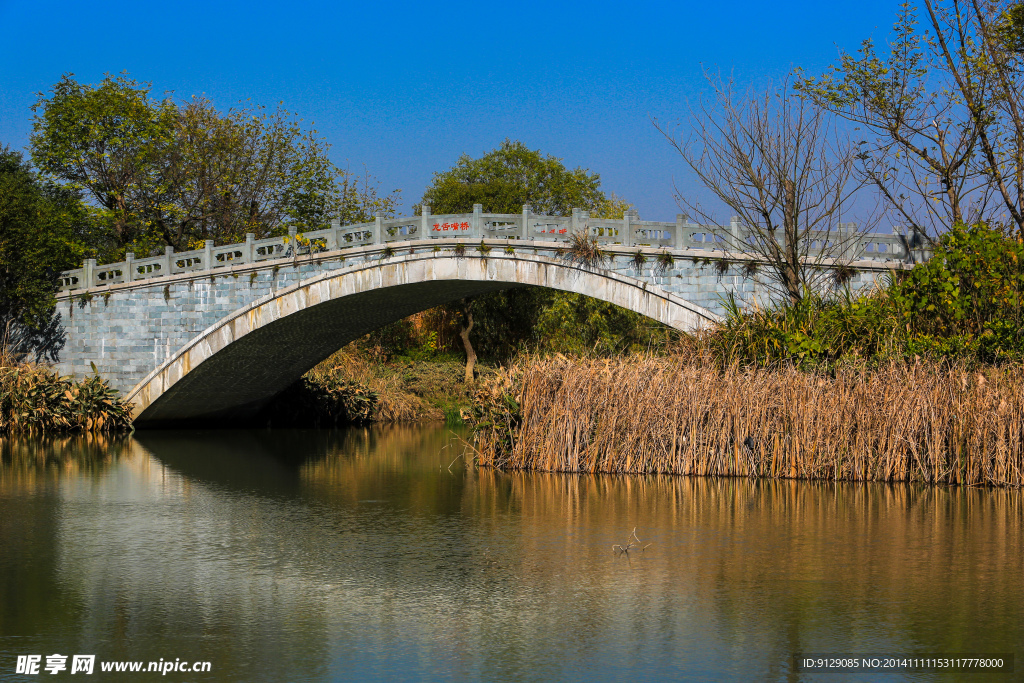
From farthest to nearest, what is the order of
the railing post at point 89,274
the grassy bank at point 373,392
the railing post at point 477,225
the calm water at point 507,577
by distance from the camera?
the grassy bank at point 373,392 < the railing post at point 89,274 < the railing post at point 477,225 < the calm water at point 507,577

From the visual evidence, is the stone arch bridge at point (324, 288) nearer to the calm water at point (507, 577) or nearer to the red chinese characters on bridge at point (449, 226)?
the red chinese characters on bridge at point (449, 226)

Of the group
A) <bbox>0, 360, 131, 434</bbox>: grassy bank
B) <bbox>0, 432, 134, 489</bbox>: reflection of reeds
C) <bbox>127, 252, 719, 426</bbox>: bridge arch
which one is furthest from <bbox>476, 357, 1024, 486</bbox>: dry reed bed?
<bbox>0, 360, 131, 434</bbox>: grassy bank

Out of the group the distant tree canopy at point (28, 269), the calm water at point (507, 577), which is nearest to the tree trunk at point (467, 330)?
the distant tree canopy at point (28, 269)

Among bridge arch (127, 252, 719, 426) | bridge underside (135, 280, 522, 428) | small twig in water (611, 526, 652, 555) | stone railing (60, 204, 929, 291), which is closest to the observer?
small twig in water (611, 526, 652, 555)

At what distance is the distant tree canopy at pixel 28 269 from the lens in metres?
24.2

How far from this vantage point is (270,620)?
7.16m

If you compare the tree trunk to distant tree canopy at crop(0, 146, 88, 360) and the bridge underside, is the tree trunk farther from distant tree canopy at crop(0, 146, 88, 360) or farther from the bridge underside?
distant tree canopy at crop(0, 146, 88, 360)

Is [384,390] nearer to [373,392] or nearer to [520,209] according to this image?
[373,392]

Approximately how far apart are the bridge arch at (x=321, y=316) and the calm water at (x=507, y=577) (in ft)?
22.9

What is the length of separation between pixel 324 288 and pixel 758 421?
39.3 feet

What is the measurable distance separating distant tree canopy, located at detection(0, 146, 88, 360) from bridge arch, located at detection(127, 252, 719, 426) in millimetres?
3074

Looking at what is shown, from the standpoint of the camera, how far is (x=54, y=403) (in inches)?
919

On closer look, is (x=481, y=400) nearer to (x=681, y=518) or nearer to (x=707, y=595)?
(x=681, y=518)

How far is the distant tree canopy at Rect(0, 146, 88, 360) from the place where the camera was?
24.2 meters
